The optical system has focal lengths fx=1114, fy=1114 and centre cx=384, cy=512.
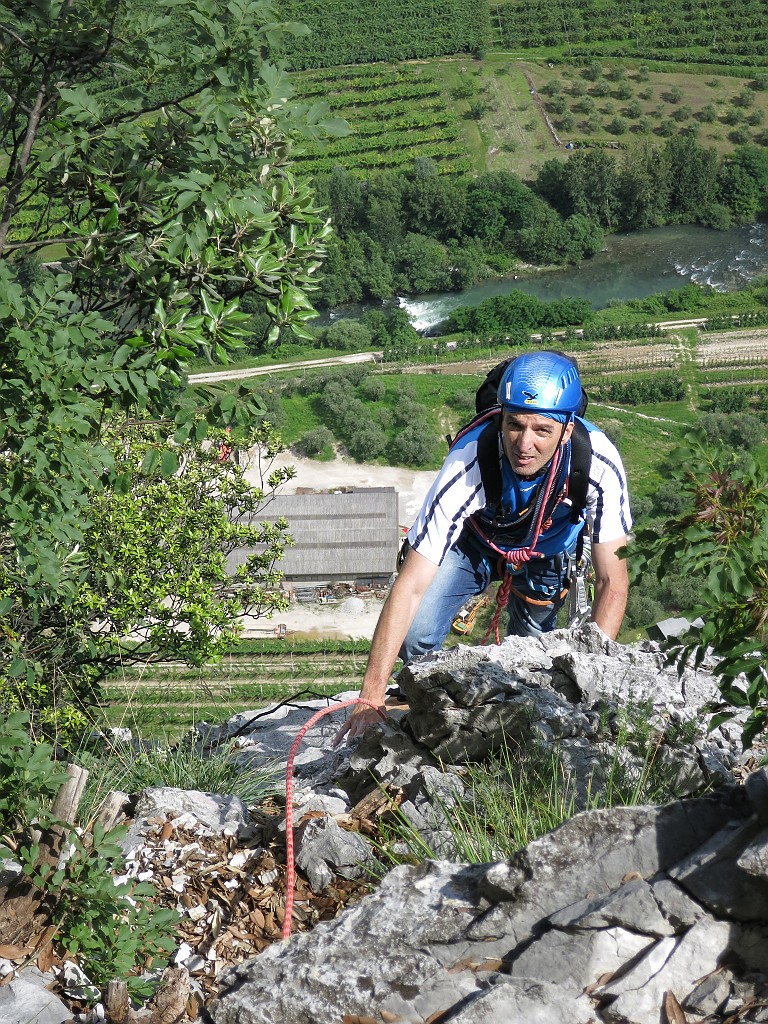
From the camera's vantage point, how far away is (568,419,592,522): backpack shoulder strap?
19.3 feet

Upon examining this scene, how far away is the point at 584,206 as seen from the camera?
82.8 metres

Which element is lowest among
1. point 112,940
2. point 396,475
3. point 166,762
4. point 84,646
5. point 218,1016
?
point 396,475

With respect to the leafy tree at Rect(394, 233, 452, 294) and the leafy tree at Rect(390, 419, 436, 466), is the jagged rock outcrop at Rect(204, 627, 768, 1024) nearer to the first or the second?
the leafy tree at Rect(390, 419, 436, 466)

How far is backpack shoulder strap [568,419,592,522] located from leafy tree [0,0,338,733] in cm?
154

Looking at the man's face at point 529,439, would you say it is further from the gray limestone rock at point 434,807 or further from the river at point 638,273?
the river at point 638,273

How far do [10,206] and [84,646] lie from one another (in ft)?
23.7

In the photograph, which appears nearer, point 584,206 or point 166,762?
point 166,762

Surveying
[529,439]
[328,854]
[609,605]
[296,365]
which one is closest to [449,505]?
[529,439]

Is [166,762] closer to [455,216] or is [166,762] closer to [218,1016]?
[218,1016]

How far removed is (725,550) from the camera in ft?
13.2

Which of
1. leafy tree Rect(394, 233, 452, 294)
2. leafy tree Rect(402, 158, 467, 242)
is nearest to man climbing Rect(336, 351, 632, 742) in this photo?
leafy tree Rect(394, 233, 452, 294)

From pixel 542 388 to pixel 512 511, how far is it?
2.57 ft

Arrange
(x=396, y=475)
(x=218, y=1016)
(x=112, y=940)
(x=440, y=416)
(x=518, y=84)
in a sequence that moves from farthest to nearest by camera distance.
→ (x=518, y=84) < (x=440, y=416) < (x=396, y=475) < (x=112, y=940) < (x=218, y=1016)

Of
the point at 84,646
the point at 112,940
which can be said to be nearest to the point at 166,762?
the point at 112,940
